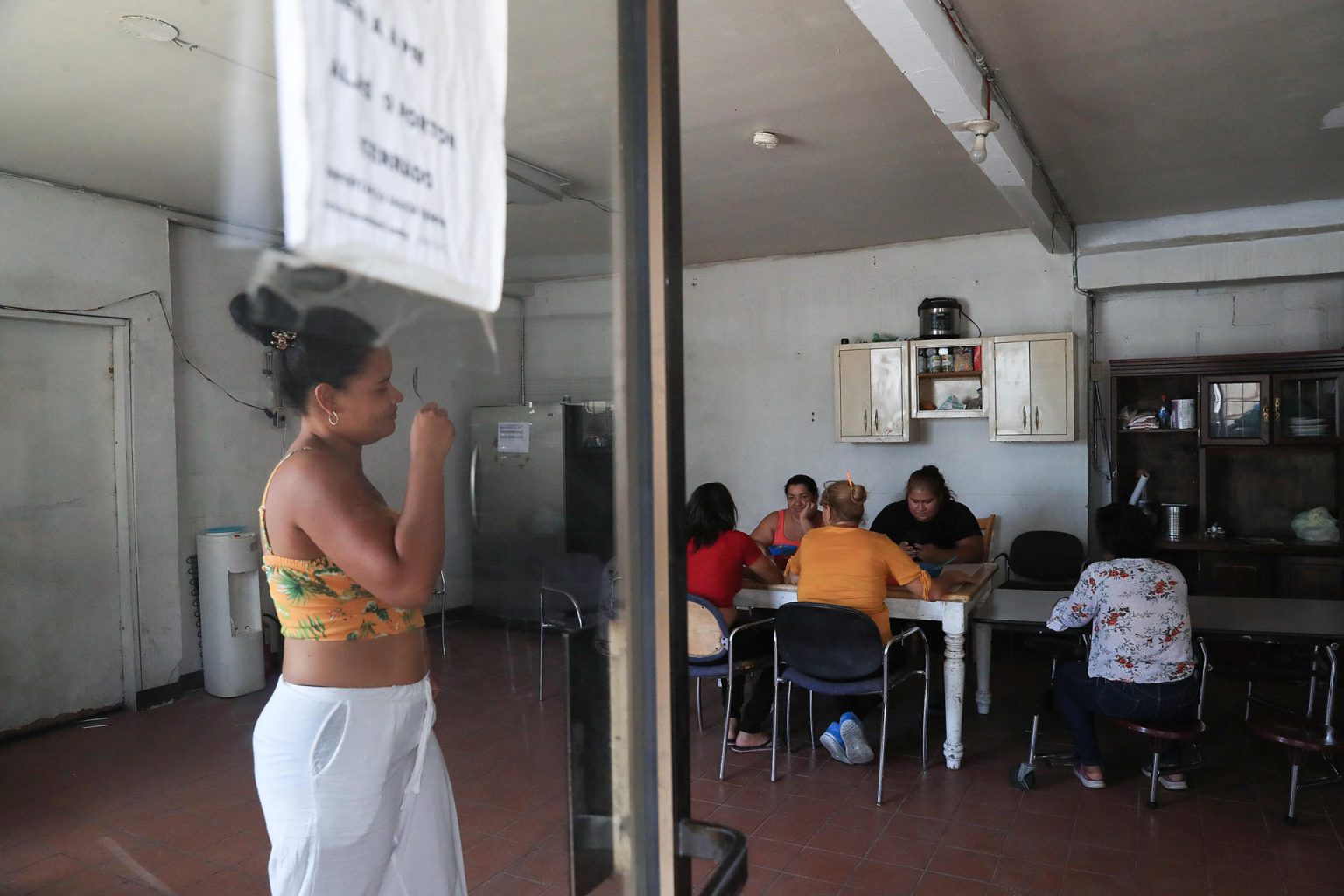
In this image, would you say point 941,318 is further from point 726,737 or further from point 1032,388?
point 726,737

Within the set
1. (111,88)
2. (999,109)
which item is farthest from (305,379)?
(999,109)

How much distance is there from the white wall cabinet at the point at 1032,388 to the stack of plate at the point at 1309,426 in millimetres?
1191

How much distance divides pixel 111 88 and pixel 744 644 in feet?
11.2

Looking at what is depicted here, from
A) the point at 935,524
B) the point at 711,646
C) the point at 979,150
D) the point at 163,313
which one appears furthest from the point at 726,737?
the point at 163,313

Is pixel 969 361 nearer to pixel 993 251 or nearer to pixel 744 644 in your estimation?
pixel 993 251

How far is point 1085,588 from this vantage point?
122 inches

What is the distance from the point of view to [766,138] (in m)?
3.56

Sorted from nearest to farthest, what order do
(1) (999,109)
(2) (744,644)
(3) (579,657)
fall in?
(3) (579,657)
(1) (999,109)
(2) (744,644)

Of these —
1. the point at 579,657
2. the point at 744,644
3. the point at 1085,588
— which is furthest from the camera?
the point at 744,644

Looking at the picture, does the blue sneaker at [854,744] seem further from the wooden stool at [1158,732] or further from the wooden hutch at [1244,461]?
the wooden hutch at [1244,461]

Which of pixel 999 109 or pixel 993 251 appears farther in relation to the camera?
pixel 993 251

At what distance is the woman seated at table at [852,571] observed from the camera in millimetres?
3262

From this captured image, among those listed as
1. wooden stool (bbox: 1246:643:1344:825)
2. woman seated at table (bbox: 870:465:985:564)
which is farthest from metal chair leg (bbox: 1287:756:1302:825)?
woman seated at table (bbox: 870:465:985:564)

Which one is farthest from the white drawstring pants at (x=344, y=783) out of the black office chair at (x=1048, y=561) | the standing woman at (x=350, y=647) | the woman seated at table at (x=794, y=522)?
the black office chair at (x=1048, y=561)
